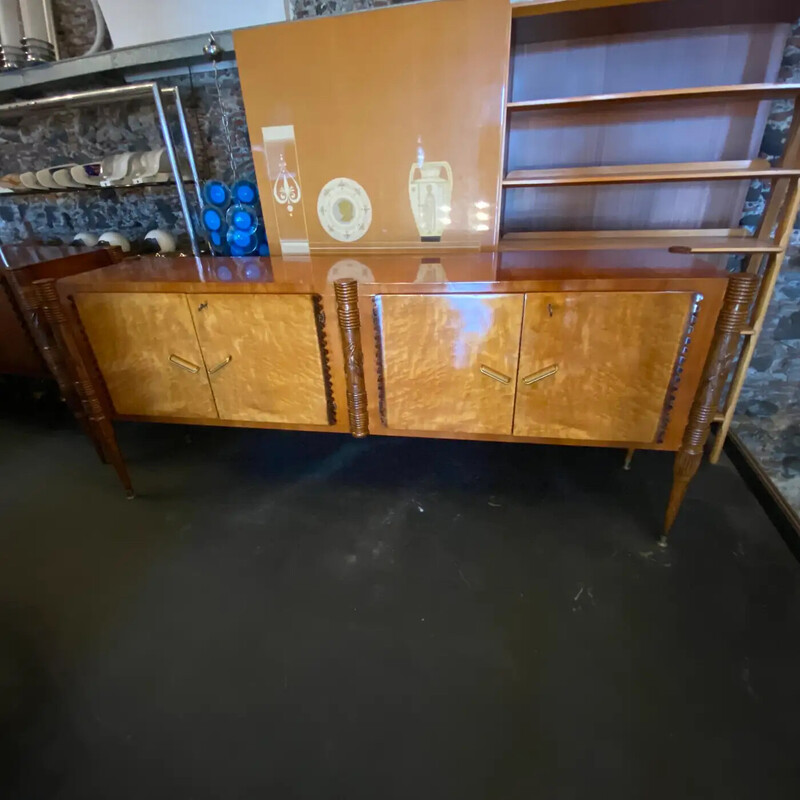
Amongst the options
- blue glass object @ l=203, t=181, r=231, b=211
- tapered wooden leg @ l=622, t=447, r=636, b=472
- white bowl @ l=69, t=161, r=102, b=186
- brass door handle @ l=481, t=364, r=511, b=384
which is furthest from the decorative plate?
tapered wooden leg @ l=622, t=447, r=636, b=472

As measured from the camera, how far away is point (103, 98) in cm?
224

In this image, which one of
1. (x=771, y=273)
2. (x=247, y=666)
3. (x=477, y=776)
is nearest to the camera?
(x=477, y=776)

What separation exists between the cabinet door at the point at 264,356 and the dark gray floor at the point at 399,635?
47 centimetres

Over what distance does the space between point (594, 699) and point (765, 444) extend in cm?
174

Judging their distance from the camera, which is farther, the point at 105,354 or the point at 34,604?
the point at 105,354

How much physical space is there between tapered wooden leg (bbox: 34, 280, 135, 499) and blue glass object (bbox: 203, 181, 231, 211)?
0.87 m

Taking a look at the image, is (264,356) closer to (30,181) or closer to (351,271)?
(351,271)

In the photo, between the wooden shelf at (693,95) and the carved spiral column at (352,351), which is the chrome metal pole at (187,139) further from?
the wooden shelf at (693,95)

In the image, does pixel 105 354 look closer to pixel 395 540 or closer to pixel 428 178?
pixel 395 540

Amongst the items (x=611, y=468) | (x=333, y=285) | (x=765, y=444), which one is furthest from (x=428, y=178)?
(x=765, y=444)

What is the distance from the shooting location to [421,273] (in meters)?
1.45

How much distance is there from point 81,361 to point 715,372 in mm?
2144

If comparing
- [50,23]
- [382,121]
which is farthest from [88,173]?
[382,121]

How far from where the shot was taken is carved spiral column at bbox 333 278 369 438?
1.36 m
